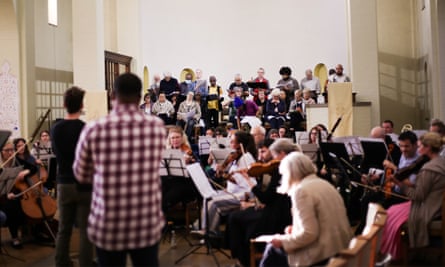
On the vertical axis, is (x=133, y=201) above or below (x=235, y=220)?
above

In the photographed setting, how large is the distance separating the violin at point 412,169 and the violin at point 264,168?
137 cm

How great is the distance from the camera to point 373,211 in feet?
12.7

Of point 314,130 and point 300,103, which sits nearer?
point 314,130

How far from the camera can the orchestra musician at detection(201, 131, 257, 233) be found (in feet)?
21.7

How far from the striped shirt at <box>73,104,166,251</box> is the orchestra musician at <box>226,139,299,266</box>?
247cm

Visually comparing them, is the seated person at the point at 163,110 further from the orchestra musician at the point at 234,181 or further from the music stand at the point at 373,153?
the music stand at the point at 373,153

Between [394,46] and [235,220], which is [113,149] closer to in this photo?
[235,220]

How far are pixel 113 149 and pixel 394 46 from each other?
52.4 ft

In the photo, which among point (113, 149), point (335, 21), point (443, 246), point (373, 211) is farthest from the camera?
point (335, 21)

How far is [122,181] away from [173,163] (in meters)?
4.08

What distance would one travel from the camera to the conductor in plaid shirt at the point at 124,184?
3.17 meters

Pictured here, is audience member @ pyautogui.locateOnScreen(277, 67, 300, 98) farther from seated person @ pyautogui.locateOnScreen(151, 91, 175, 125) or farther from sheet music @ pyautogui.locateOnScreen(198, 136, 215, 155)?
sheet music @ pyautogui.locateOnScreen(198, 136, 215, 155)

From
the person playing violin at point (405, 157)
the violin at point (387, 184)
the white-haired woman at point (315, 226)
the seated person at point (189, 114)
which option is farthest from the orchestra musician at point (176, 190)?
the seated person at point (189, 114)

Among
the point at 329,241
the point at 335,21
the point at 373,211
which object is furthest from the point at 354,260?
the point at 335,21
